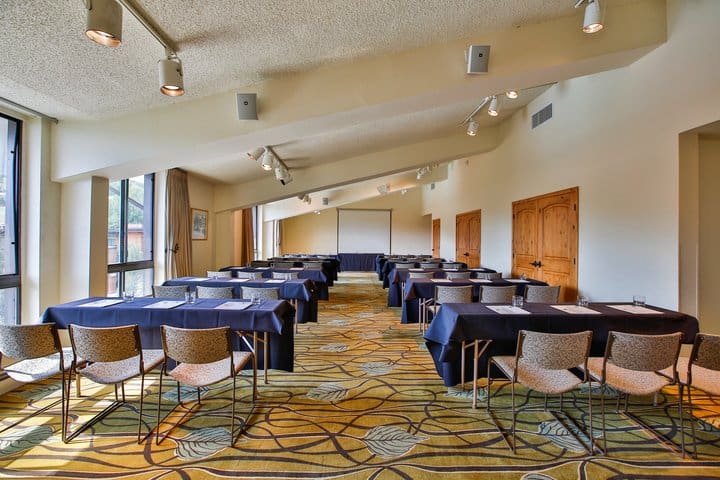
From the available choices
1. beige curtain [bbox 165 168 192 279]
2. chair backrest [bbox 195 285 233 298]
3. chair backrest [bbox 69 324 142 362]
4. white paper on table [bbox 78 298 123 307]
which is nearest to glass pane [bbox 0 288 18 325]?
white paper on table [bbox 78 298 123 307]

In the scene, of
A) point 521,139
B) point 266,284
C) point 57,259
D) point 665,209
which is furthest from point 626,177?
point 57,259

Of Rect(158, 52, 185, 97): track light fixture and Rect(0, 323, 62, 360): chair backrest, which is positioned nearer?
Rect(0, 323, 62, 360): chair backrest

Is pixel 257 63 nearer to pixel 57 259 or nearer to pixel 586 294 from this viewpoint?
pixel 57 259

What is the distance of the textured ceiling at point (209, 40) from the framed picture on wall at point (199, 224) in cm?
382

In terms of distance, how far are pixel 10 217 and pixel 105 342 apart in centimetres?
235

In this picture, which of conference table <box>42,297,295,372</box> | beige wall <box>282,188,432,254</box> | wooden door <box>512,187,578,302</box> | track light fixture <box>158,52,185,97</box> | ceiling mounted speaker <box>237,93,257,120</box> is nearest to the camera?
track light fixture <box>158,52,185,97</box>

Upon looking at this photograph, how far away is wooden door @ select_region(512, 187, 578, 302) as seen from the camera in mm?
5520

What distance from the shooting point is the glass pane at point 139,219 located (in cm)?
599

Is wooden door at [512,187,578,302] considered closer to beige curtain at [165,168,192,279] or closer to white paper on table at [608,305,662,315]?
white paper on table at [608,305,662,315]

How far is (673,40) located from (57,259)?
22.4 ft

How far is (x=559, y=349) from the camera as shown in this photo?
96.9 inches

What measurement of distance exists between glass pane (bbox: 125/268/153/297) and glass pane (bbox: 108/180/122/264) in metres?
0.42

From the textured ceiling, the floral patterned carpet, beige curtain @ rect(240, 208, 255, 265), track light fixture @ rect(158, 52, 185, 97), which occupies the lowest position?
the floral patterned carpet

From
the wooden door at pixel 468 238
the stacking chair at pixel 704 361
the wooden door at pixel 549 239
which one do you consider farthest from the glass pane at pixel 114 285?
the wooden door at pixel 468 238
